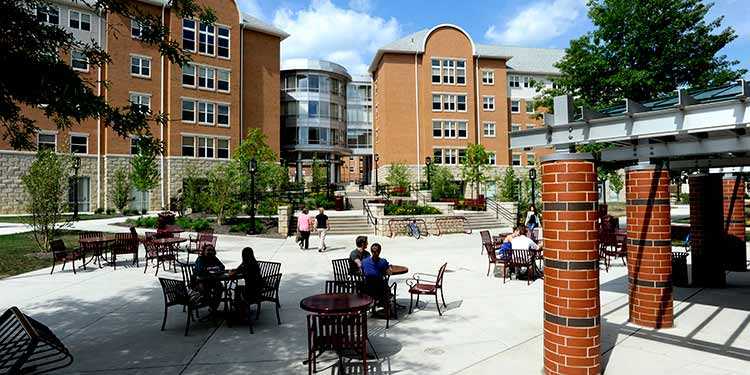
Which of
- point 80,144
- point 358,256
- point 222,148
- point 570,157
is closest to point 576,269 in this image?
point 570,157

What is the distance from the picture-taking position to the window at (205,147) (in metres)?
37.4

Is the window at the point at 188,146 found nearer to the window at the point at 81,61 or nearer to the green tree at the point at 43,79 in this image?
the window at the point at 81,61

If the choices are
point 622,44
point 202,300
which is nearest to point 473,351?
point 202,300

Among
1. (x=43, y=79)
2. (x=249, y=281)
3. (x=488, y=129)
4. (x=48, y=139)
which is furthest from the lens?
(x=488, y=129)

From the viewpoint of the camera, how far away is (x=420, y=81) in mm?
44844

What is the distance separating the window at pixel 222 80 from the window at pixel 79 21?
33.7 feet

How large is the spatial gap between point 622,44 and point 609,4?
8.00ft

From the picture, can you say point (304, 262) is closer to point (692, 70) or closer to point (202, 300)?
point (202, 300)

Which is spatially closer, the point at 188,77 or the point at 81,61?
the point at 81,61

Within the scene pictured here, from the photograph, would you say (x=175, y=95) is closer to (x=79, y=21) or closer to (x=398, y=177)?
(x=79, y=21)

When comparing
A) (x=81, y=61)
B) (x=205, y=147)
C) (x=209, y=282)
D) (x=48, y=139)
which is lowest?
(x=209, y=282)

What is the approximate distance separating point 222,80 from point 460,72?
2428cm

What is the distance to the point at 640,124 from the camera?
16.5 ft

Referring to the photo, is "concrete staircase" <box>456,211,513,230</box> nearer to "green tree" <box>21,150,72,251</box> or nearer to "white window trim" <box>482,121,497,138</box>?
"green tree" <box>21,150,72,251</box>
